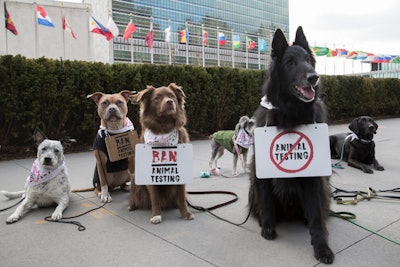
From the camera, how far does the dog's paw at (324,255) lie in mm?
2304

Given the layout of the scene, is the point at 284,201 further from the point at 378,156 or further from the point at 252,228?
the point at 378,156

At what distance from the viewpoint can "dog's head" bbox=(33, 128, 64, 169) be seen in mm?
3498

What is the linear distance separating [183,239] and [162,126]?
4.01ft

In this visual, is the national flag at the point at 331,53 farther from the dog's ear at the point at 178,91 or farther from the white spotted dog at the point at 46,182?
the white spotted dog at the point at 46,182

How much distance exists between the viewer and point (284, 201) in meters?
2.88

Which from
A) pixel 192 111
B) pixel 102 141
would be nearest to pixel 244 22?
pixel 192 111

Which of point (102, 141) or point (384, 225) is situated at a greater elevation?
point (102, 141)

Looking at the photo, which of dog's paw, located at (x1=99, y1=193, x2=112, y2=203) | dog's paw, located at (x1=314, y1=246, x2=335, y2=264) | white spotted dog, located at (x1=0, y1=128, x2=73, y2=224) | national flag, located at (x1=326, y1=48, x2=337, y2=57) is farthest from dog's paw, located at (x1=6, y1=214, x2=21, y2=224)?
national flag, located at (x1=326, y1=48, x2=337, y2=57)

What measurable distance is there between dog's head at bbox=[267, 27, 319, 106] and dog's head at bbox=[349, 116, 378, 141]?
395 centimetres

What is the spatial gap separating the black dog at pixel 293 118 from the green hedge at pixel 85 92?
686cm

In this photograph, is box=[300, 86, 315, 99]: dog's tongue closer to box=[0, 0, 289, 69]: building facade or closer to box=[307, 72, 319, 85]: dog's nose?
box=[307, 72, 319, 85]: dog's nose

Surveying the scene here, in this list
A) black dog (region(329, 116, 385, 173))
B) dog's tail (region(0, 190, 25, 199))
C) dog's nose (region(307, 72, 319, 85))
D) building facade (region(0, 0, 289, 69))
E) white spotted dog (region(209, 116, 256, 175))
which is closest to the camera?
dog's nose (region(307, 72, 319, 85))

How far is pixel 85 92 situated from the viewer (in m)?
8.62

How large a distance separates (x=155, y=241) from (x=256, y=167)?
1134mm
